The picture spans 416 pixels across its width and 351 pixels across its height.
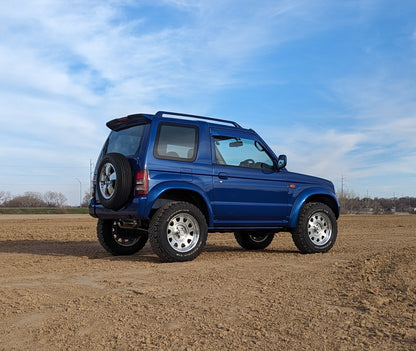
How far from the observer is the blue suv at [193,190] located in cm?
624

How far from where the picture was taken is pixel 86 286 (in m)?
4.66

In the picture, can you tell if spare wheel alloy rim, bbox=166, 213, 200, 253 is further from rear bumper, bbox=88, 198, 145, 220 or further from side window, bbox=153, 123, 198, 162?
side window, bbox=153, 123, 198, 162

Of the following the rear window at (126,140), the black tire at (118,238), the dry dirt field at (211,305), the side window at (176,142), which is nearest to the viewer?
the dry dirt field at (211,305)

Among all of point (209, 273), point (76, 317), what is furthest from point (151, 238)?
point (76, 317)

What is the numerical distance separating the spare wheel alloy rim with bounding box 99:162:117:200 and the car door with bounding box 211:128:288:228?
1554 mm

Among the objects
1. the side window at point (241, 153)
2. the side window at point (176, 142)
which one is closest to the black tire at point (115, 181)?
the side window at point (176, 142)

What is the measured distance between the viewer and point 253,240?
8859 mm

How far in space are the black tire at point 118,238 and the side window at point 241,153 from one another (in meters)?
2.03

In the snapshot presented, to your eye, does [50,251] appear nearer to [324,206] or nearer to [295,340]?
[324,206]

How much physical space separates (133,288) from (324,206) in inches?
178

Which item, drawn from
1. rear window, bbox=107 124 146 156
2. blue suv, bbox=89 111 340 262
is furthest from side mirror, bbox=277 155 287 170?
rear window, bbox=107 124 146 156

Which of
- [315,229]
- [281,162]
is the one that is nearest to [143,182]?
[281,162]

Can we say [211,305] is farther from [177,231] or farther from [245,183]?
[245,183]

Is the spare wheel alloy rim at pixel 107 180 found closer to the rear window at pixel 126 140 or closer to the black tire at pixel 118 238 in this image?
the rear window at pixel 126 140
